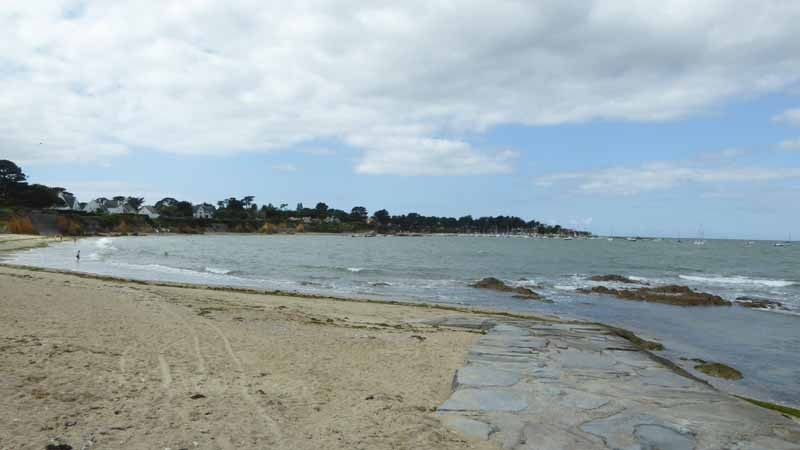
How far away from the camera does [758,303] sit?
24.4 meters

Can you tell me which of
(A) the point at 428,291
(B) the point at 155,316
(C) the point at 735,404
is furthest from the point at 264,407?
(A) the point at 428,291

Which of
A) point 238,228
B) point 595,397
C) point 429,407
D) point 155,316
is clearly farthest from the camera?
point 238,228

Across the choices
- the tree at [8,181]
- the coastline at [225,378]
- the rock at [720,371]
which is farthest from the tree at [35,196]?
the rock at [720,371]

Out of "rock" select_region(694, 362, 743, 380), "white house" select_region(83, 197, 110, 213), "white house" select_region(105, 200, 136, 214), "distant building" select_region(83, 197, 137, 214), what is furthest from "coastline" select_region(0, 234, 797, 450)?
"white house" select_region(105, 200, 136, 214)

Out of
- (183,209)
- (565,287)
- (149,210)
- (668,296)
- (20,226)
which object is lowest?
(565,287)

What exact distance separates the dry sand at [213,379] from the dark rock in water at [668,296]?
16.2 m

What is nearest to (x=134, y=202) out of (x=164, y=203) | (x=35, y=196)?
(x=164, y=203)

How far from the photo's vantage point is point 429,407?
6.85 metres

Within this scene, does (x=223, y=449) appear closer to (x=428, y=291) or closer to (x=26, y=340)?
(x=26, y=340)

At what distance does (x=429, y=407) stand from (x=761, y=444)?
3.79 metres

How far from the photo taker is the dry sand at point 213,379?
542 cm

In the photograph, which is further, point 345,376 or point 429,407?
point 345,376

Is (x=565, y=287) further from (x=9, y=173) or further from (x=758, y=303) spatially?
(x=9, y=173)

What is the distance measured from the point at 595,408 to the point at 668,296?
2168cm
